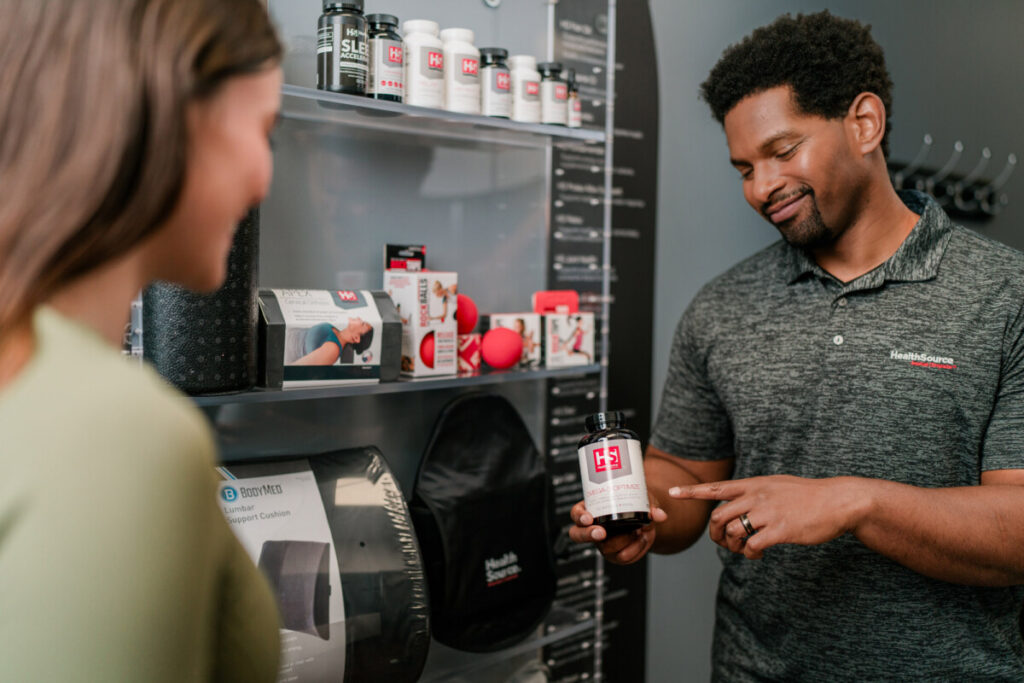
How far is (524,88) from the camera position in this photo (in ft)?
6.07

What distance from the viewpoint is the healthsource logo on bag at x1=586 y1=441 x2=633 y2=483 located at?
1.29 meters

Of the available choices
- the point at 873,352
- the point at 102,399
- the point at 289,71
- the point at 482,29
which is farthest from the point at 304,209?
the point at 102,399

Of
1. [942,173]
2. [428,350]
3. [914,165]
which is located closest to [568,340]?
[428,350]

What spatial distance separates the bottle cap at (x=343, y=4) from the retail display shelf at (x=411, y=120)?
17cm

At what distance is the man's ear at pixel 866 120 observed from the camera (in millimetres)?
1653

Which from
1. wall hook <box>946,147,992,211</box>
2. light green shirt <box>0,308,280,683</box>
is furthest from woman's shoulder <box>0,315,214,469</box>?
wall hook <box>946,147,992,211</box>

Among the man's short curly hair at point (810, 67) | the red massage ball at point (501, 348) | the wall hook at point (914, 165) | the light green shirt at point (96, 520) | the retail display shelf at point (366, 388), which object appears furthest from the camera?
the wall hook at point (914, 165)

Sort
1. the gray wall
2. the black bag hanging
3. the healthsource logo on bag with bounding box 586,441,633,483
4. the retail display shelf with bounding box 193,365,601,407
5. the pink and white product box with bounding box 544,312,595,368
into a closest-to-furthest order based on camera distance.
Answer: the healthsource logo on bag with bounding box 586,441,633,483, the retail display shelf with bounding box 193,365,601,407, the black bag hanging, the pink and white product box with bounding box 544,312,595,368, the gray wall

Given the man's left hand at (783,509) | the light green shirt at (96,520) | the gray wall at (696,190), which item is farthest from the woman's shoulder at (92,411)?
the gray wall at (696,190)

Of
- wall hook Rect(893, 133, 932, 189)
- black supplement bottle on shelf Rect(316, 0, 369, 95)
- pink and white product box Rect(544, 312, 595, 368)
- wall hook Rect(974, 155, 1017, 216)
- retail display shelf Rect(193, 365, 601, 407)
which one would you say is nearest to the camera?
retail display shelf Rect(193, 365, 601, 407)

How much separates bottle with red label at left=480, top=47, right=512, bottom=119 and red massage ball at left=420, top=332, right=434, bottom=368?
53 cm

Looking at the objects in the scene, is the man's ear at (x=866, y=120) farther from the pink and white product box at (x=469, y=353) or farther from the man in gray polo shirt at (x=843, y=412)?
the pink and white product box at (x=469, y=353)

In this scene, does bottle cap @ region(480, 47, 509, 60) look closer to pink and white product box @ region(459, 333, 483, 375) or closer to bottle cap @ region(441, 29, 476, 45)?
bottle cap @ region(441, 29, 476, 45)

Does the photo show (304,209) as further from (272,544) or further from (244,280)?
(272,544)
